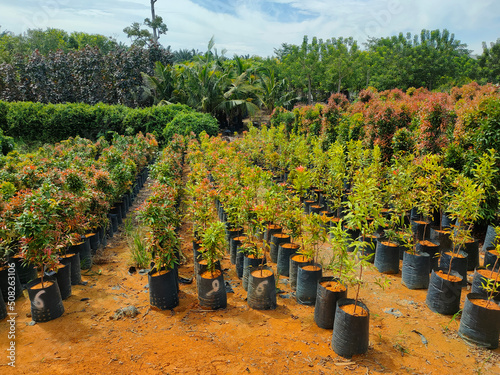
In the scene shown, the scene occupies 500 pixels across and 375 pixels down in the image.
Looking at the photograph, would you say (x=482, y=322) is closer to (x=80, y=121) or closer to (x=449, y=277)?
(x=449, y=277)

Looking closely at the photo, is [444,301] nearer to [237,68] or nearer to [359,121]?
[359,121]

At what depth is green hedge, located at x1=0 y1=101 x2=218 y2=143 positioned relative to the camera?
18.0m

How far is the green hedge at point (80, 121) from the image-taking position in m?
18.0

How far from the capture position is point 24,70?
22.4 m

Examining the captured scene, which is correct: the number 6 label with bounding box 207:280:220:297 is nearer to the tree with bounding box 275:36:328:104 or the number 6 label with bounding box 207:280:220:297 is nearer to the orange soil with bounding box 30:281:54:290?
the orange soil with bounding box 30:281:54:290

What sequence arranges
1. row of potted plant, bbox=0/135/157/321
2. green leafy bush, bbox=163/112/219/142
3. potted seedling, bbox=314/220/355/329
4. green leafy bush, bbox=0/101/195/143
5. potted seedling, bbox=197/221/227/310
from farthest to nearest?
green leafy bush, bbox=0/101/195/143
green leafy bush, bbox=163/112/219/142
potted seedling, bbox=197/221/227/310
row of potted plant, bbox=0/135/157/321
potted seedling, bbox=314/220/355/329

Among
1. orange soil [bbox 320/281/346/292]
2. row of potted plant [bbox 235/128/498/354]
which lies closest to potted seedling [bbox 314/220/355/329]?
orange soil [bbox 320/281/346/292]

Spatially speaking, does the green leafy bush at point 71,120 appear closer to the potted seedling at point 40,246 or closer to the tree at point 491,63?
the potted seedling at point 40,246

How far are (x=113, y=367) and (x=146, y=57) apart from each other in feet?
80.3

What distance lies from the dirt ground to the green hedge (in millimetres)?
14262

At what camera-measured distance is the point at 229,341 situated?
11.5ft

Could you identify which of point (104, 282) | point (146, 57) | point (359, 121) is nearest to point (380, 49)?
point (146, 57)

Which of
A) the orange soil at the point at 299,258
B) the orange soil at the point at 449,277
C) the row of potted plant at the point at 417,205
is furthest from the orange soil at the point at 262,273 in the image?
the orange soil at the point at 449,277

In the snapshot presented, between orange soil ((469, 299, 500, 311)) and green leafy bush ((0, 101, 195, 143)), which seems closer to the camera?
orange soil ((469, 299, 500, 311))
